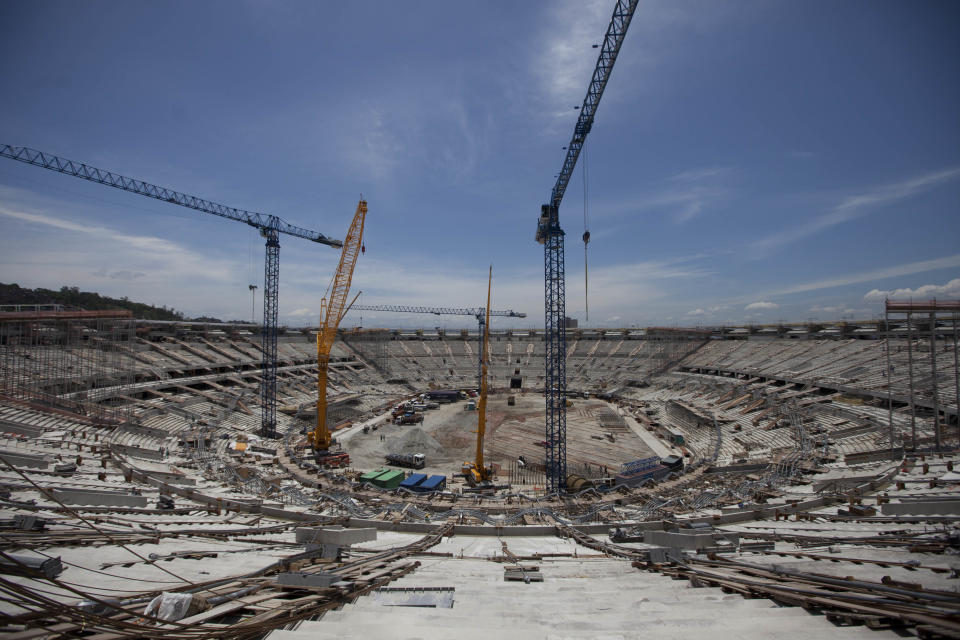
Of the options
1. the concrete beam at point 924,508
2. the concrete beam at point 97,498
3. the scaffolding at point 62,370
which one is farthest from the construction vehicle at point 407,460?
the concrete beam at point 924,508

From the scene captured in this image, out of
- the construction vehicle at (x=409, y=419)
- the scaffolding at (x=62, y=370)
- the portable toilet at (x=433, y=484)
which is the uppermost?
the scaffolding at (x=62, y=370)

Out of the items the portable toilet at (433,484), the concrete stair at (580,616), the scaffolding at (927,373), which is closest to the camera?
the concrete stair at (580,616)

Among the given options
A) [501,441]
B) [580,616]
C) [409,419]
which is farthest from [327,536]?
[409,419]

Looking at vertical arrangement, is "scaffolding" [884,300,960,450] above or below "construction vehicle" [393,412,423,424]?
above

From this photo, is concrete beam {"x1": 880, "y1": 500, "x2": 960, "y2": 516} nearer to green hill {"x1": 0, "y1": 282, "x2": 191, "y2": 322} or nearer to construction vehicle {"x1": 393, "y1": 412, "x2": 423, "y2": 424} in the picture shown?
construction vehicle {"x1": 393, "y1": 412, "x2": 423, "y2": 424}

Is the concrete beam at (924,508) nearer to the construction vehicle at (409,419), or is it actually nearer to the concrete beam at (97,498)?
the concrete beam at (97,498)

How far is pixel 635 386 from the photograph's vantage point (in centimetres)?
5416

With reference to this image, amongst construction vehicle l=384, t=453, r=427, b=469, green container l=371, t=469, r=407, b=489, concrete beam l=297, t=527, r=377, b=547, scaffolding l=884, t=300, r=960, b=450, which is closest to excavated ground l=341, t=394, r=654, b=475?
construction vehicle l=384, t=453, r=427, b=469

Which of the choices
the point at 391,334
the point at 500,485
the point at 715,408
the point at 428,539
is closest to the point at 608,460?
the point at 500,485

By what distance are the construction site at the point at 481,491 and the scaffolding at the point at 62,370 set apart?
0.29 meters

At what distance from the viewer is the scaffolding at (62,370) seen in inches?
1018

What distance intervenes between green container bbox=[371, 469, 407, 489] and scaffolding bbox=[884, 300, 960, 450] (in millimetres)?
24232

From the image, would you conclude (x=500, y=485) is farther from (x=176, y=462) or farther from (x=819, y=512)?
(x=176, y=462)

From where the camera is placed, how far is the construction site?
5.48 metres
